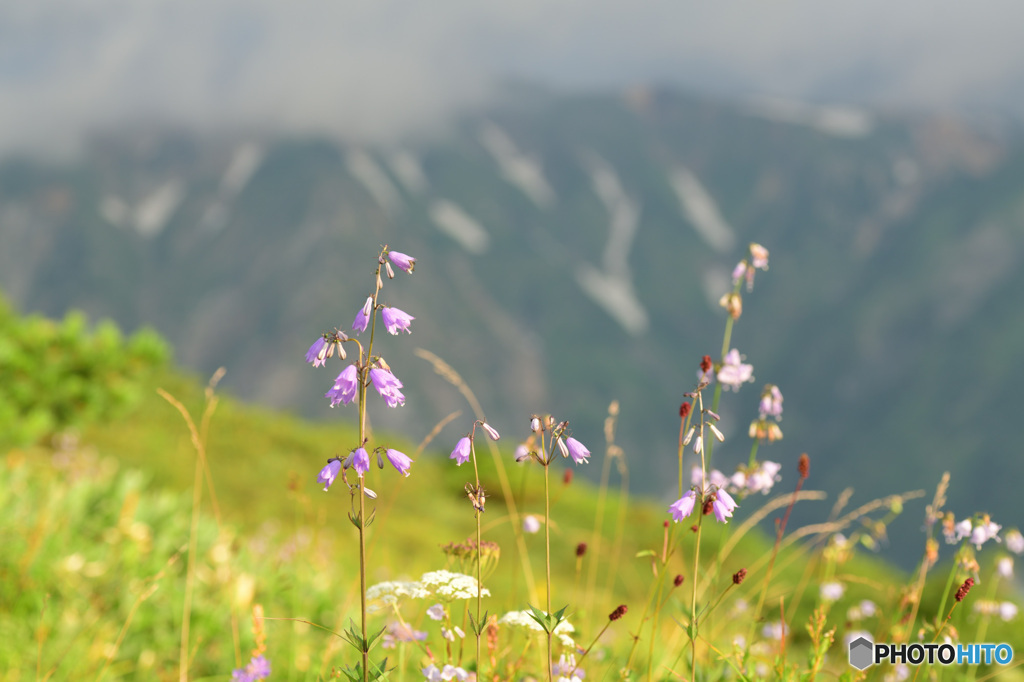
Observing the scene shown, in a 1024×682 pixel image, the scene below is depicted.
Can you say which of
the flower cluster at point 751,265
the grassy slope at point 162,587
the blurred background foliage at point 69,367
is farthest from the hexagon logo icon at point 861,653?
the blurred background foliage at point 69,367

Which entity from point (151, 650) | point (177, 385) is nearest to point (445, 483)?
point (177, 385)

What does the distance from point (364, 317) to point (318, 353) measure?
0.16 metres

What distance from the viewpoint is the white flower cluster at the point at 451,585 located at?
2403mm

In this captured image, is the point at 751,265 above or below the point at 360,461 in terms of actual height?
above

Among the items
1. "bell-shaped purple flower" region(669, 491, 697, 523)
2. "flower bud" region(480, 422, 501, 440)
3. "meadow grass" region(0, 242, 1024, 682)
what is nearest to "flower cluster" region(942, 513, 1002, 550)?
"meadow grass" region(0, 242, 1024, 682)

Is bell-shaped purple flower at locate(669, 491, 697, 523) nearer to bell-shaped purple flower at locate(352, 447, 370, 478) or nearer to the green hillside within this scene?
the green hillside

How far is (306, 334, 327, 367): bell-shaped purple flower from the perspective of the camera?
1.84 meters

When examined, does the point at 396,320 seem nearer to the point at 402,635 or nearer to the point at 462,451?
the point at 462,451

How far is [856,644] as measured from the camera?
3.19m

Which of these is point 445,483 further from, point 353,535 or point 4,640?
point 4,640

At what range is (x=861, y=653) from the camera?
10.2ft

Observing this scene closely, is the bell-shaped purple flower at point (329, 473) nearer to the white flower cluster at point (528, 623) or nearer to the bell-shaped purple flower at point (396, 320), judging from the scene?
the bell-shaped purple flower at point (396, 320)

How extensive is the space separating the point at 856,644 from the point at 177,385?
2034 cm

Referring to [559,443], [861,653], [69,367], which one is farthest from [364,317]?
[69,367]
